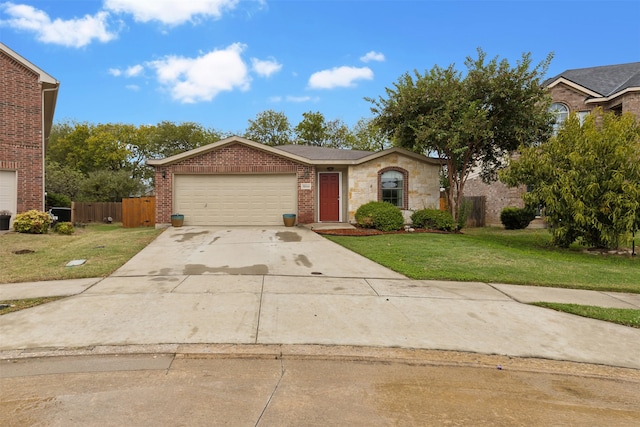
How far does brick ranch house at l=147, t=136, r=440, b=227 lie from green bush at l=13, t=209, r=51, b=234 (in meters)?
3.83

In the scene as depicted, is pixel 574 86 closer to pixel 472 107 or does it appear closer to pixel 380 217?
pixel 472 107

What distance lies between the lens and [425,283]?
673 cm

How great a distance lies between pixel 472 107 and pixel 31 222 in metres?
16.6

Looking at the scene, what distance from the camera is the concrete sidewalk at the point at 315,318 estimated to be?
3.93m

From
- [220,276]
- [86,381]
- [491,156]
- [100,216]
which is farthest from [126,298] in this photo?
[100,216]

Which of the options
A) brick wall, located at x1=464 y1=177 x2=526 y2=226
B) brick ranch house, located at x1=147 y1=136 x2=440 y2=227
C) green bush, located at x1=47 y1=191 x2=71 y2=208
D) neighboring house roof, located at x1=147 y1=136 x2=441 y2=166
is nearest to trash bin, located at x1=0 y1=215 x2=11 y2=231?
brick ranch house, located at x1=147 y1=136 x2=440 y2=227

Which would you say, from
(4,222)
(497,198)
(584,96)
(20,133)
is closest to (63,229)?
(4,222)

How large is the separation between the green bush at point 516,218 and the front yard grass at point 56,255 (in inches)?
676

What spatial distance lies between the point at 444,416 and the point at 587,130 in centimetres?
1161

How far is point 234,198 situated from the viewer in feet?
52.5

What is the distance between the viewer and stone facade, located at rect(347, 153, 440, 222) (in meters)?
16.3

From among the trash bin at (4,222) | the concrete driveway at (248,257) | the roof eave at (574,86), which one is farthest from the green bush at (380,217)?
the roof eave at (574,86)

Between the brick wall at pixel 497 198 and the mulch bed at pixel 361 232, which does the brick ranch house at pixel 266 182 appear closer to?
the mulch bed at pixel 361 232

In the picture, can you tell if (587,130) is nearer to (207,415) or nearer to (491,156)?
Result: (491,156)
